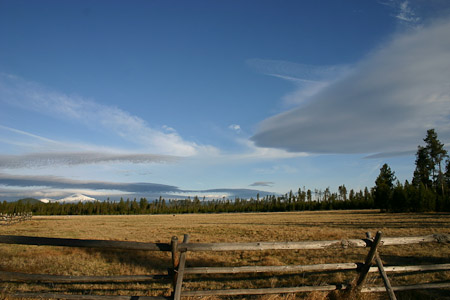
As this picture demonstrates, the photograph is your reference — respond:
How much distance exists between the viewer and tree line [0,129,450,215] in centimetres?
6053

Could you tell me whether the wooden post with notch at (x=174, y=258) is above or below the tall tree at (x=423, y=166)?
below

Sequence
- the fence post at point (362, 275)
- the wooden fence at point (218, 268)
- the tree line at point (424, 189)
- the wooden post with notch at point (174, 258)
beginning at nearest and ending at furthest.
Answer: the wooden post with notch at point (174, 258) → the wooden fence at point (218, 268) → the fence post at point (362, 275) → the tree line at point (424, 189)

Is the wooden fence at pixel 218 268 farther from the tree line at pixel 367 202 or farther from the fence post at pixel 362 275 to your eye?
the tree line at pixel 367 202

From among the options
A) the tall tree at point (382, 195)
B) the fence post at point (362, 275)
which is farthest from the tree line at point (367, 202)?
the fence post at point (362, 275)

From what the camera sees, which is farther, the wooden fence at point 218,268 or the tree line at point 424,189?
the tree line at point 424,189

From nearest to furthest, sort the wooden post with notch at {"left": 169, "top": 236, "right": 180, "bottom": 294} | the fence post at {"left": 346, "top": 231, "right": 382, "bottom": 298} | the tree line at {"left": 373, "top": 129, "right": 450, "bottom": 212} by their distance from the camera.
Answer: the wooden post with notch at {"left": 169, "top": 236, "right": 180, "bottom": 294} → the fence post at {"left": 346, "top": 231, "right": 382, "bottom": 298} → the tree line at {"left": 373, "top": 129, "right": 450, "bottom": 212}

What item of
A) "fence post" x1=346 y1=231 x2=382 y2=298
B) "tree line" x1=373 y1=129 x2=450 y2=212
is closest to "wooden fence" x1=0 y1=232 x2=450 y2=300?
"fence post" x1=346 y1=231 x2=382 y2=298

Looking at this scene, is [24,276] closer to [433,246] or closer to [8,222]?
[433,246]

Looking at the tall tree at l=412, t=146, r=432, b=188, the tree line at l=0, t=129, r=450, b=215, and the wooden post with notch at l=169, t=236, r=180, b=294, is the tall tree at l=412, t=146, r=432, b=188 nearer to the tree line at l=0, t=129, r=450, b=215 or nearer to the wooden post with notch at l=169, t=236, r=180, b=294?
the tree line at l=0, t=129, r=450, b=215

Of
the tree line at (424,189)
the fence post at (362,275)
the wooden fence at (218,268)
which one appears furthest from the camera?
the tree line at (424,189)

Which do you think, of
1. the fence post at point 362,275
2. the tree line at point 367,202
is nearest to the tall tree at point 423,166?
the tree line at point 367,202

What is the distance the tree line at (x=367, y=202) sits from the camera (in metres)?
60.5

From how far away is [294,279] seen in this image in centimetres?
898

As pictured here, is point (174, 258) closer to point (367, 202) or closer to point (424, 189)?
point (424, 189)
